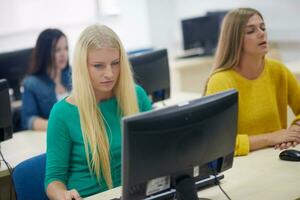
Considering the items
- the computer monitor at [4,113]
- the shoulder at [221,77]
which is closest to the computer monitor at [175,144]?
the shoulder at [221,77]

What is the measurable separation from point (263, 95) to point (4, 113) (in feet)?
4.17

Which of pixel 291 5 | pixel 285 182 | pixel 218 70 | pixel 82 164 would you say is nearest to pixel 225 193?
pixel 285 182

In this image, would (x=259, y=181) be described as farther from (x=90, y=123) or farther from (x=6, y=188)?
(x=6, y=188)

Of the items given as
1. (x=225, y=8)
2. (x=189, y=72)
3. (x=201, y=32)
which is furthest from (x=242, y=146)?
(x=225, y=8)

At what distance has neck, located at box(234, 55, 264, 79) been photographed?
252 cm

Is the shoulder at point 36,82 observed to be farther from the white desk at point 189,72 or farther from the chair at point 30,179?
the white desk at point 189,72

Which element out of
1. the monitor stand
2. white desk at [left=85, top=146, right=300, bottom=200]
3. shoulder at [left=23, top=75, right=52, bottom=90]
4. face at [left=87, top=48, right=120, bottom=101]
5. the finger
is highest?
face at [left=87, top=48, right=120, bottom=101]

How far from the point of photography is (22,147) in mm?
2957

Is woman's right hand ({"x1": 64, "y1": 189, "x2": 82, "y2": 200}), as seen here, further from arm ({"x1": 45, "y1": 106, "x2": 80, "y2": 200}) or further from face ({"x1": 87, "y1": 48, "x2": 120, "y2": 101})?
face ({"x1": 87, "y1": 48, "x2": 120, "y2": 101})

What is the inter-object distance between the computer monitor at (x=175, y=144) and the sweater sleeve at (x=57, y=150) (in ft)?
1.42

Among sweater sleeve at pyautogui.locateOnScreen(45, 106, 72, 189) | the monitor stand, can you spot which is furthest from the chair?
the monitor stand

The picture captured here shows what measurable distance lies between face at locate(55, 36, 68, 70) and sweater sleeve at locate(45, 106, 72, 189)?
148 centimetres

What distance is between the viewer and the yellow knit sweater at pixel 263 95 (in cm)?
246

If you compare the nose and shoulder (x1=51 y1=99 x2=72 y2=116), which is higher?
the nose
